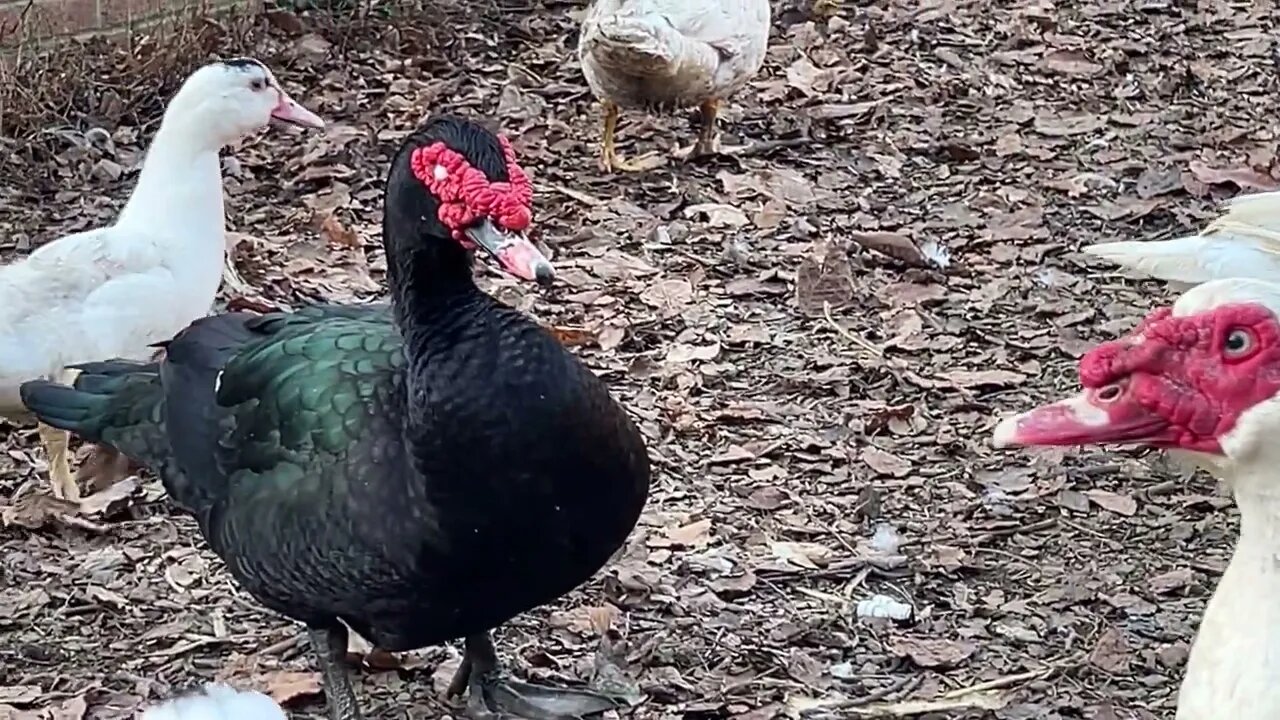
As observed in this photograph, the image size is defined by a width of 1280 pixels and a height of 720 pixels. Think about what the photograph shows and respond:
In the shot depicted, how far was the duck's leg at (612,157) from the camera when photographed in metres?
6.64

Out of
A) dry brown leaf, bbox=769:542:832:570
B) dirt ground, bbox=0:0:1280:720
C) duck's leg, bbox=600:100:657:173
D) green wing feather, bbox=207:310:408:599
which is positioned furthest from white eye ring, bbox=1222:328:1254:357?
duck's leg, bbox=600:100:657:173

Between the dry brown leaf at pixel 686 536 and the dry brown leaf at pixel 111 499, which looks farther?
the dry brown leaf at pixel 111 499

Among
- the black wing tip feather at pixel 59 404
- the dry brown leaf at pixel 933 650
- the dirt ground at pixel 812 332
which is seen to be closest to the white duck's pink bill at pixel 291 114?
the dirt ground at pixel 812 332

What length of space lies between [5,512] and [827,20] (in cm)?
471

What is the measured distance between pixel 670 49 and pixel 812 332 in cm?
145

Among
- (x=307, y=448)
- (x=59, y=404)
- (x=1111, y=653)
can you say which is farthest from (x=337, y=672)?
(x=1111, y=653)

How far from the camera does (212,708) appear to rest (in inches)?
91.0

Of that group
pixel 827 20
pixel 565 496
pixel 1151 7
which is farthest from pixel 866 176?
pixel 565 496

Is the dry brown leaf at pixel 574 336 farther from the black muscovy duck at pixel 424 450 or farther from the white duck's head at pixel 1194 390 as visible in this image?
the white duck's head at pixel 1194 390

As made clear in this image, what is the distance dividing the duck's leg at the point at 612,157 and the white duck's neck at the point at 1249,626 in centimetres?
425

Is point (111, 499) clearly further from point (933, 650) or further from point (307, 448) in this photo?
point (933, 650)

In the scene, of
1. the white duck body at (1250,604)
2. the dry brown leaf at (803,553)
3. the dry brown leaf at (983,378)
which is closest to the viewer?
the white duck body at (1250,604)

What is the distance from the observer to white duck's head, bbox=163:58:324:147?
187 inches

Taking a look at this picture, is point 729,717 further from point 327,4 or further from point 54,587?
point 327,4
